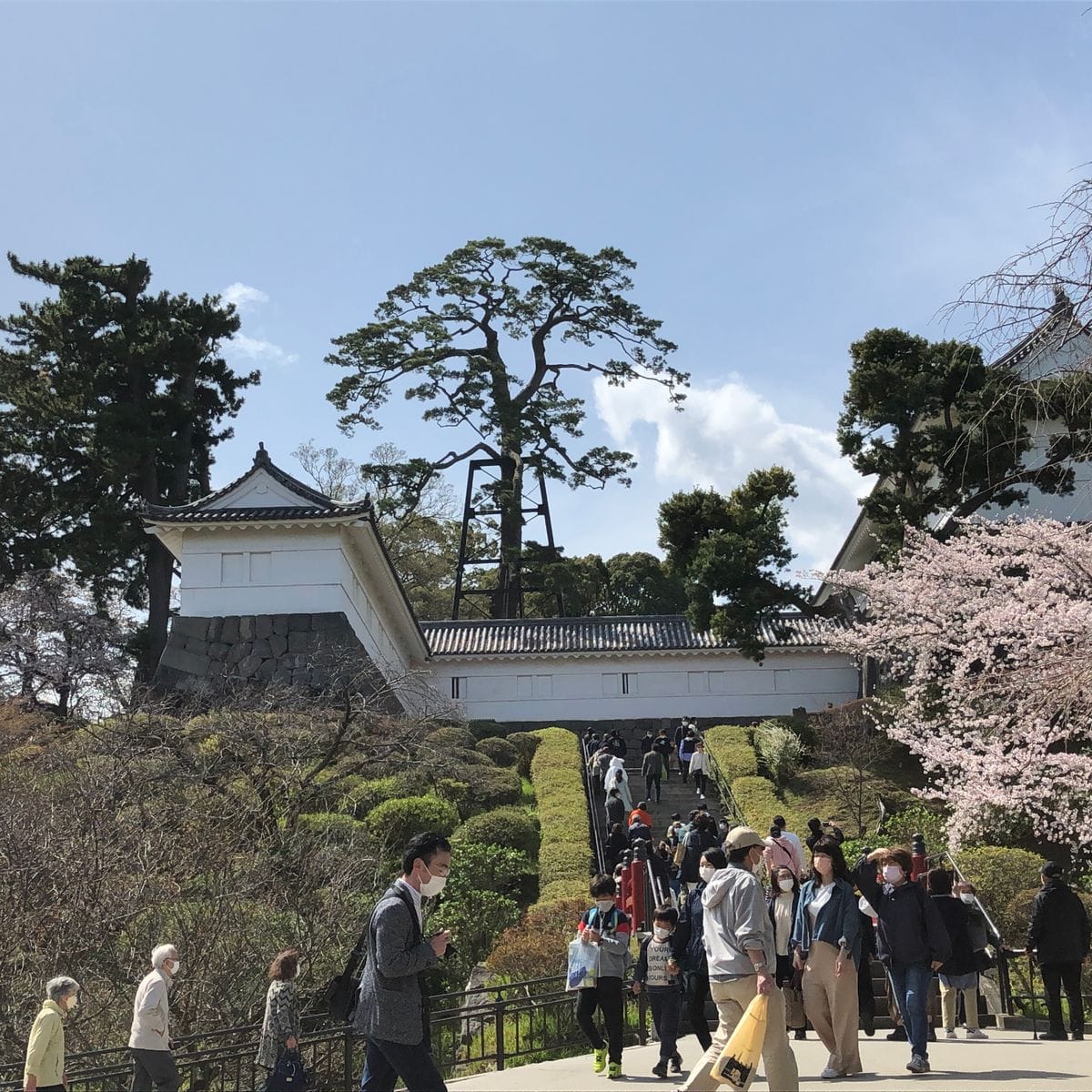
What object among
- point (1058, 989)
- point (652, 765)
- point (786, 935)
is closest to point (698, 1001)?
point (786, 935)

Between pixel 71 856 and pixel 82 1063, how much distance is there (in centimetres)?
211

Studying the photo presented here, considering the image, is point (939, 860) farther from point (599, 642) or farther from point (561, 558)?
point (561, 558)

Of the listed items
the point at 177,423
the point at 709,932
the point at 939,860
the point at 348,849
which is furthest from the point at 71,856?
the point at 177,423

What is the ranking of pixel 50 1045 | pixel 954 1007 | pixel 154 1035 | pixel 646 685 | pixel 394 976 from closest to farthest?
pixel 394 976
pixel 50 1045
pixel 154 1035
pixel 954 1007
pixel 646 685

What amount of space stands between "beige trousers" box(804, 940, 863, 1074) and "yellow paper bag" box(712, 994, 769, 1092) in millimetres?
1639

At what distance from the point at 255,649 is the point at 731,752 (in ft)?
39.5

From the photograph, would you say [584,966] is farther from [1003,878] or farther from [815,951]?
[1003,878]

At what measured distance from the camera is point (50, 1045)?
26.4 ft

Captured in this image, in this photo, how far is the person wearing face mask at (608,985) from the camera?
29.3ft

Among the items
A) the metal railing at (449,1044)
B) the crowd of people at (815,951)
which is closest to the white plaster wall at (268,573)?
the metal railing at (449,1044)

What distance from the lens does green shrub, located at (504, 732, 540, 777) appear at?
1244 inches

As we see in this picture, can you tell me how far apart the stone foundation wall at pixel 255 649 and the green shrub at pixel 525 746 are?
498 centimetres

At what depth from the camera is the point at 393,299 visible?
47469 mm

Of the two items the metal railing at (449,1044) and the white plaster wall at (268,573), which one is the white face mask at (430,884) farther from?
the white plaster wall at (268,573)
